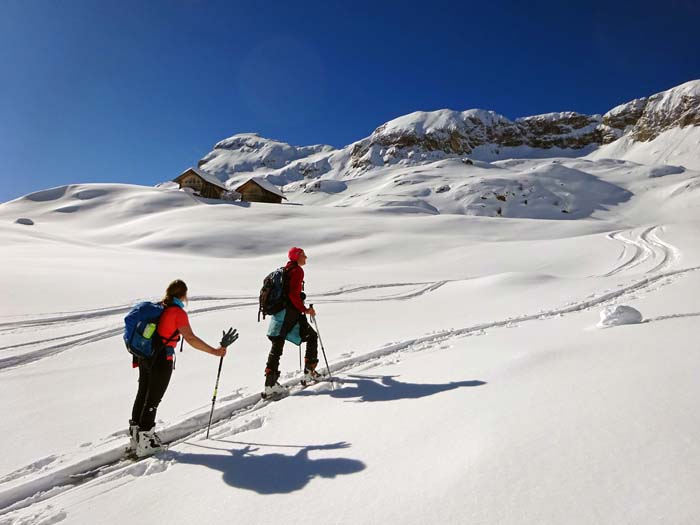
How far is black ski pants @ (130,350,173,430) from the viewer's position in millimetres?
A: 4008

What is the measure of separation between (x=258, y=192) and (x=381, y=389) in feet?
191

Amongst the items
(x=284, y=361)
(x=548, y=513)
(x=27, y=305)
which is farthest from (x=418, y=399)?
(x=27, y=305)

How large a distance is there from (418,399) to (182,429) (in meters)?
2.70

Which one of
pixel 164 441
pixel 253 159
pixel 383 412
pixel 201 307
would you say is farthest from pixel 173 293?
pixel 253 159

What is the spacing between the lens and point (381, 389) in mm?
5215

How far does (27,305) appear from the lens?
10.5m

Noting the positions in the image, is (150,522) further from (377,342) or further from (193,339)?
(377,342)

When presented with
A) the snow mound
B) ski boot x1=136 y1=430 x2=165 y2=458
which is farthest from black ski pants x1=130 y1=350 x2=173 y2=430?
the snow mound

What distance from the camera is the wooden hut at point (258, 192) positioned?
59.6m

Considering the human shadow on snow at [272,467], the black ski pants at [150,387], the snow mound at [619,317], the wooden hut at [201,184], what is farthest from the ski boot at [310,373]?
the wooden hut at [201,184]

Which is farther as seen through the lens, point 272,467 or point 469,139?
point 469,139

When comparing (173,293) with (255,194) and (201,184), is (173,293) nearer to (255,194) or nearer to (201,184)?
(201,184)

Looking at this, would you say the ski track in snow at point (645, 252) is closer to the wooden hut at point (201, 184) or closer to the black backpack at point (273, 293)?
the black backpack at point (273, 293)

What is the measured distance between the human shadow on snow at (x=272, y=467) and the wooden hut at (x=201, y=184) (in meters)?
56.5
